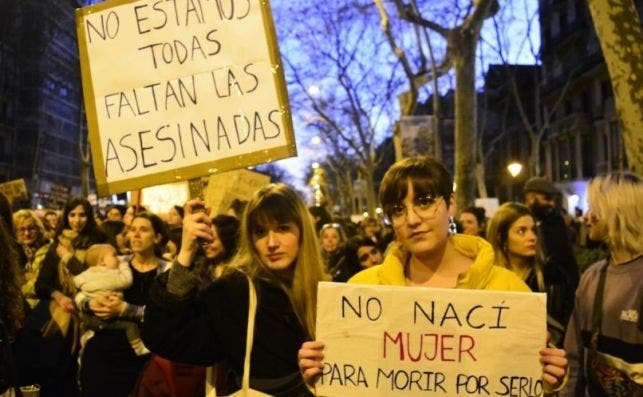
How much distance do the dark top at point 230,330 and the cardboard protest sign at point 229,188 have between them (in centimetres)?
473

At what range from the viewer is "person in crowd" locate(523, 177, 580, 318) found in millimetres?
5596

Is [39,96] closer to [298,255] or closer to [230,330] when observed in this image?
[298,255]

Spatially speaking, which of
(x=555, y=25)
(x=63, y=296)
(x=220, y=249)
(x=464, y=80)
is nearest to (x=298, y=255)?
(x=220, y=249)

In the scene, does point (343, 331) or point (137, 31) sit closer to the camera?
point (343, 331)

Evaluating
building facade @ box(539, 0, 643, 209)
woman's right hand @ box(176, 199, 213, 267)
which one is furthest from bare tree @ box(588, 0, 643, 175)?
building facade @ box(539, 0, 643, 209)

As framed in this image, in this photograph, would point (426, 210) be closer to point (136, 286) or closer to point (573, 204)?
point (136, 286)

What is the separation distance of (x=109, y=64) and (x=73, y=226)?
3706mm

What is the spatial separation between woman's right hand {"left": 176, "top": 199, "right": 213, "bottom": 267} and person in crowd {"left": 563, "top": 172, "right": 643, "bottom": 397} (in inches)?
71.1

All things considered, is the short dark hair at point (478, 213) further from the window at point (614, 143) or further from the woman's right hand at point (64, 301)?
the window at point (614, 143)

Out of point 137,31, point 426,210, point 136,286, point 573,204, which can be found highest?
point 137,31

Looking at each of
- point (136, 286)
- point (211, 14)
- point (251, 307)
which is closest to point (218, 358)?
point (251, 307)

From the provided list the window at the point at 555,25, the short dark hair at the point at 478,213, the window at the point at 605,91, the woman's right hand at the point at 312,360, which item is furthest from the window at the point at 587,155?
the woman's right hand at the point at 312,360

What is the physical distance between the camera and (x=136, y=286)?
506 centimetres

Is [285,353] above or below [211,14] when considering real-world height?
below
